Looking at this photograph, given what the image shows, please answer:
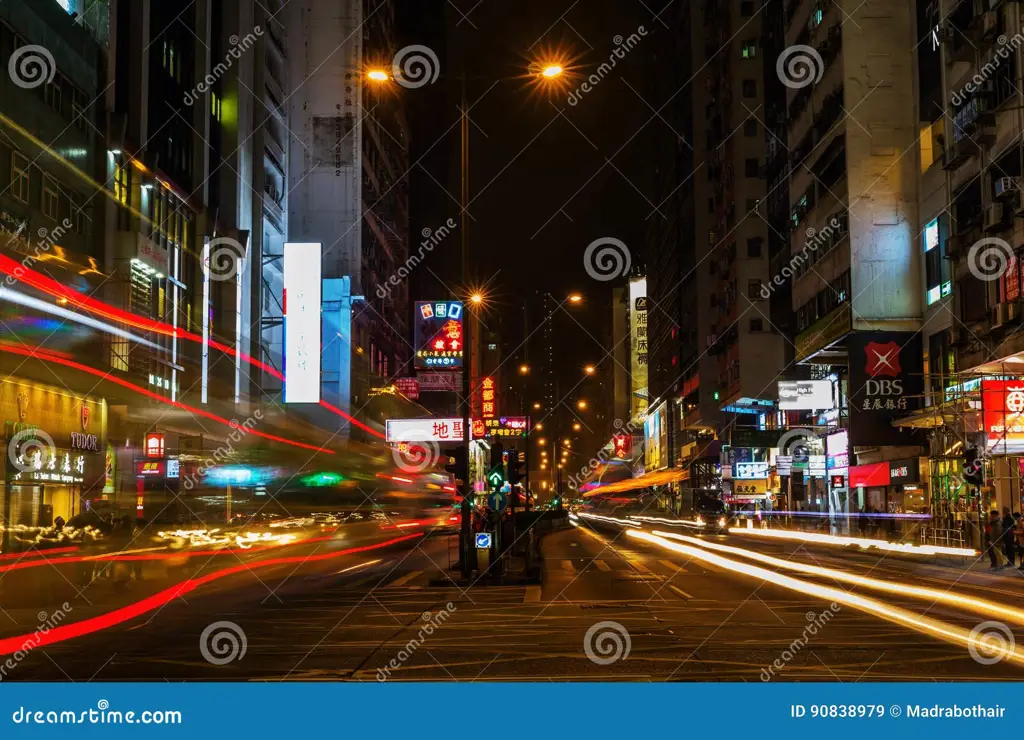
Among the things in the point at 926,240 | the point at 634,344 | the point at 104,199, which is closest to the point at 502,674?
the point at 104,199

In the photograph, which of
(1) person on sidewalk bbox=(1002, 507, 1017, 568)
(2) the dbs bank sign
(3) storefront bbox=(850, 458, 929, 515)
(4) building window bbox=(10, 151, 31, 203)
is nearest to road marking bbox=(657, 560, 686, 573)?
(1) person on sidewalk bbox=(1002, 507, 1017, 568)

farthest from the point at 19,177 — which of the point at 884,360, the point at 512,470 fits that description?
the point at 884,360

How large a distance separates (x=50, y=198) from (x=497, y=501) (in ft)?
66.6

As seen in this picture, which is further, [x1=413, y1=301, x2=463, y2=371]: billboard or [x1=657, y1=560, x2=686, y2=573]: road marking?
[x1=413, y1=301, x2=463, y2=371]: billboard

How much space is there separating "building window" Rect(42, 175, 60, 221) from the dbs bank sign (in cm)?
3538

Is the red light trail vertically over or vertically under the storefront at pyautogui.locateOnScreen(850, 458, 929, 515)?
under

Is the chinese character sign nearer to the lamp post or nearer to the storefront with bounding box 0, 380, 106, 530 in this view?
the storefront with bounding box 0, 380, 106, 530

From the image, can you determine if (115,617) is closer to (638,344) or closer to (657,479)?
(657,479)

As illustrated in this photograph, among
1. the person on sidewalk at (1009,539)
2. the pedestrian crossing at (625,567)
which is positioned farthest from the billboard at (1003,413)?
the pedestrian crossing at (625,567)

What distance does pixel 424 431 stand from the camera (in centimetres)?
4831

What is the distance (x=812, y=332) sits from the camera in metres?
61.8

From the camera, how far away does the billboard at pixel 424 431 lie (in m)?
46.7

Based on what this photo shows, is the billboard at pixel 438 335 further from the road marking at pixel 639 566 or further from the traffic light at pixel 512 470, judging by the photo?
the road marking at pixel 639 566

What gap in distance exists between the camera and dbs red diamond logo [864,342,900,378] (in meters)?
53.3
